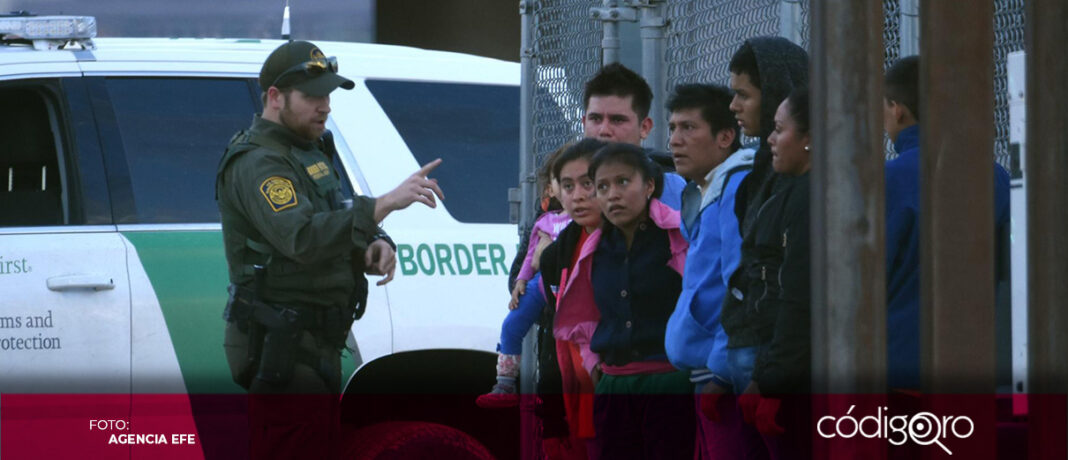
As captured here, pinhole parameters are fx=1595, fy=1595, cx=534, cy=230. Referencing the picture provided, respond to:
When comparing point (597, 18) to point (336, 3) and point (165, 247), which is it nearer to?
point (165, 247)

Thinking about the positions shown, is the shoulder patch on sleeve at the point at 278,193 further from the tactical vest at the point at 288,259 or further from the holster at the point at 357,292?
the holster at the point at 357,292

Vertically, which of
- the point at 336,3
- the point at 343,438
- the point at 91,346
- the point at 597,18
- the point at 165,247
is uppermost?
the point at 336,3

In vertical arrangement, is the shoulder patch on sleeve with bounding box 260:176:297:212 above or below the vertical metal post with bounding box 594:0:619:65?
below

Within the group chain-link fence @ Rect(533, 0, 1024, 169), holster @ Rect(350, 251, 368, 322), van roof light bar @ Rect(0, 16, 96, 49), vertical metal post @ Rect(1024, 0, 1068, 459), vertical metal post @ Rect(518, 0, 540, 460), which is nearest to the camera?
vertical metal post @ Rect(1024, 0, 1068, 459)

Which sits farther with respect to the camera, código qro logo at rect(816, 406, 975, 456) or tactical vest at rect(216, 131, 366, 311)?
tactical vest at rect(216, 131, 366, 311)

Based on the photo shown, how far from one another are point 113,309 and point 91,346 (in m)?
0.14

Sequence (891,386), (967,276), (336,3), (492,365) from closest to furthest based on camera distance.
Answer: (967,276), (891,386), (492,365), (336,3)

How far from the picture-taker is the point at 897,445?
2803 mm

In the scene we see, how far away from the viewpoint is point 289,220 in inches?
174

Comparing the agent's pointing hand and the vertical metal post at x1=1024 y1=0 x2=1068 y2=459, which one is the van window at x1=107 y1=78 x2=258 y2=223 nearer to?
the agent's pointing hand

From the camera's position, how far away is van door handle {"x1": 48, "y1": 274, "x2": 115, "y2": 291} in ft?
16.7

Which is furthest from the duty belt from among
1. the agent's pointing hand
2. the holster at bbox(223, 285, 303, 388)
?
the agent's pointing hand

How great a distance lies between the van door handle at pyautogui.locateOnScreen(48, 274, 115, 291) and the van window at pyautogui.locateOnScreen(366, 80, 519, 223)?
1137mm

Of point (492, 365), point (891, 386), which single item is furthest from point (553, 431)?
point (891, 386)
